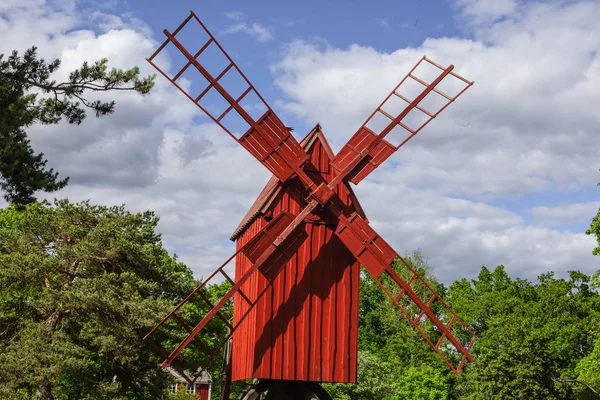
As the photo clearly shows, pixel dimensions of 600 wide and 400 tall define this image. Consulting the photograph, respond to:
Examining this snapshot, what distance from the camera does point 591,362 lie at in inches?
1148

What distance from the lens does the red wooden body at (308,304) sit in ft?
45.5

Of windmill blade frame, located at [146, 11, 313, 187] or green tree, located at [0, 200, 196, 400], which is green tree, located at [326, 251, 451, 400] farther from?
windmill blade frame, located at [146, 11, 313, 187]

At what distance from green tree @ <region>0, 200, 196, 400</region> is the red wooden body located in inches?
344

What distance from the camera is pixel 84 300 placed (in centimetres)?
2188

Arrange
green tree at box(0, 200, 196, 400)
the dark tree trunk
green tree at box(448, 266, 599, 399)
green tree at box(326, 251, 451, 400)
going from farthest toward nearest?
green tree at box(326, 251, 451, 400) → green tree at box(448, 266, 599, 399) → the dark tree trunk → green tree at box(0, 200, 196, 400)

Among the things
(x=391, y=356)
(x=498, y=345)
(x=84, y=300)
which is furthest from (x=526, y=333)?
(x=84, y=300)

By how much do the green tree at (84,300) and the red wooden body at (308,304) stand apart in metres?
8.73

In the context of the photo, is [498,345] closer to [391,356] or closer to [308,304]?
[391,356]

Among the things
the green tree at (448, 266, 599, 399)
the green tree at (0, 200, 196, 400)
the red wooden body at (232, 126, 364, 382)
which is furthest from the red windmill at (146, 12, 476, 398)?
the green tree at (448, 266, 599, 399)

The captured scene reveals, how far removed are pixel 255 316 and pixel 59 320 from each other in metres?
11.8

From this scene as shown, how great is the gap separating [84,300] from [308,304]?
10160 mm

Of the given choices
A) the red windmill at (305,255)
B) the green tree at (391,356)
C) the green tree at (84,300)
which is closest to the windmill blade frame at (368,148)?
the red windmill at (305,255)

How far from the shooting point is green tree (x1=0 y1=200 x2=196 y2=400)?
21.8m

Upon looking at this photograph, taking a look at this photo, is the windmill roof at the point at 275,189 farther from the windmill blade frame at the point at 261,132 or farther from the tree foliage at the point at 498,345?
the tree foliage at the point at 498,345
